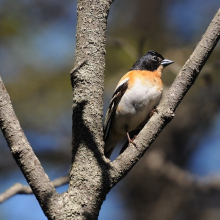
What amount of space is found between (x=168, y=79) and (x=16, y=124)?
6.30 metres

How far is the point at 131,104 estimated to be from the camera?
17.7ft

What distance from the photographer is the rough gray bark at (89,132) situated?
2465 mm

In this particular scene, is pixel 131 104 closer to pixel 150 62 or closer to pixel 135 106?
pixel 135 106

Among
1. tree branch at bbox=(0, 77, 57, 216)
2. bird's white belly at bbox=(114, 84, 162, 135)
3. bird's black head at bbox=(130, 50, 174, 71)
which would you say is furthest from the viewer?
bird's black head at bbox=(130, 50, 174, 71)

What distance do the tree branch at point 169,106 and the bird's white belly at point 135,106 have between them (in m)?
2.35

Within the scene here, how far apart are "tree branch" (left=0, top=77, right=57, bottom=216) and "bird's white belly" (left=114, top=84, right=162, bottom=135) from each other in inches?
113

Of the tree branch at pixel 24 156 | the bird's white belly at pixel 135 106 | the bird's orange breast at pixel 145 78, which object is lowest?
the bird's white belly at pixel 135 106

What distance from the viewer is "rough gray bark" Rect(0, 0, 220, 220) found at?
8.09 feet

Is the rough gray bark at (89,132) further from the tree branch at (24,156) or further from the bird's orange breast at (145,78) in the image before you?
the bird's orange breast at (145,78)

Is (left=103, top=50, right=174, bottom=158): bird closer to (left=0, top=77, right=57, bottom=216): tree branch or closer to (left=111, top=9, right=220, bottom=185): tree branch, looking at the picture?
(left=111, top=9, right=220, bottom=185): tree branch

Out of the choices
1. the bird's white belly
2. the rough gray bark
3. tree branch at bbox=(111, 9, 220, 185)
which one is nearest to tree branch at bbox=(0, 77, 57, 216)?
the rough gray bark

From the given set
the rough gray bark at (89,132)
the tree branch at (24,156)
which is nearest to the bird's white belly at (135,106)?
the rough gray bark at (89,132)

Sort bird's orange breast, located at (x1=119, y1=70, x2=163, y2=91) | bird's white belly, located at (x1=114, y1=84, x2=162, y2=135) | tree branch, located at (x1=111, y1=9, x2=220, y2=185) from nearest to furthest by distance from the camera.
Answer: tree branch, located at (x1=111, y1=9, x2=220, y2=185) < bird's white belly, located at (x1=114, y1=84, x2=162, y2=135) < bird's orange breast, located at (x1=119, y1=70, x2=163, y2=91)

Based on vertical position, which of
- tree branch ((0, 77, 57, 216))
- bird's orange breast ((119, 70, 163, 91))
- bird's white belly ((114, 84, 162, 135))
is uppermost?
tree branch ((0, 77, 57, 216))
